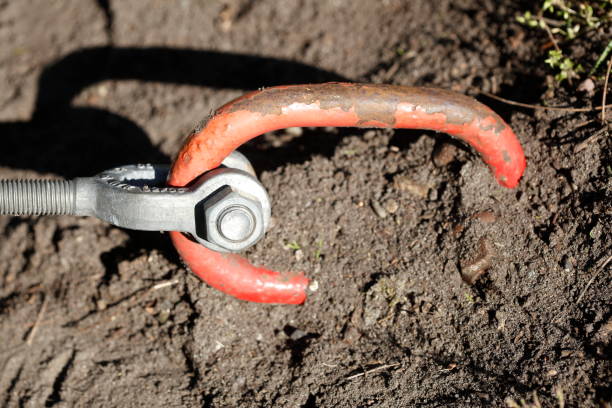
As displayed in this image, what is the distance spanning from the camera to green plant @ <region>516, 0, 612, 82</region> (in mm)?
2652

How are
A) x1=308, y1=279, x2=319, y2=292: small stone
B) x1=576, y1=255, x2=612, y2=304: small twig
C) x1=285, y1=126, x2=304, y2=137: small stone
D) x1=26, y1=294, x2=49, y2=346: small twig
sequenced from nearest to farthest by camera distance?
x1=576, y1=255, x2=612, y2=304: small twig → x1=308, y1=279, x2=319, y2=292: small stone → x1=26, y1=294, x2=49, y2=346: small twig → x1=285, y1=126, x2=304, y2=137: small stone

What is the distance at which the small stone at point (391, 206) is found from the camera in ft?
8.63

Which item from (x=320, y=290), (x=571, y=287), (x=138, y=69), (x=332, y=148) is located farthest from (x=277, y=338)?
(x=138, y=69)

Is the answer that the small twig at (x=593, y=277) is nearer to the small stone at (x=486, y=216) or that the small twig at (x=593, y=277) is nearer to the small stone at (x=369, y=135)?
the small stone at (x=486, y=216)

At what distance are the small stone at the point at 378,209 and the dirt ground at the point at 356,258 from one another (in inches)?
1.2

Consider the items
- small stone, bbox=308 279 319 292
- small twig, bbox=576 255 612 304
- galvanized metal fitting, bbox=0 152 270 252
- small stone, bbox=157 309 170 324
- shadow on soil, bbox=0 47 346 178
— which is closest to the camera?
galvanized metal fitting, bbox=0 152 270 252

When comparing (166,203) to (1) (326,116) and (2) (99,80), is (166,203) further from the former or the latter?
(2) (99,80)

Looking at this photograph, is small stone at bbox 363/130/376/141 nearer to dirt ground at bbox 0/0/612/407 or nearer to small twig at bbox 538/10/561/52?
dirt ground at bbox 0/0/612/407

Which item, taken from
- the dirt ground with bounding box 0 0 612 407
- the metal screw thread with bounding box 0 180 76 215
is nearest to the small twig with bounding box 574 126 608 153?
the dirt ground with bounding box 0 0 612 407

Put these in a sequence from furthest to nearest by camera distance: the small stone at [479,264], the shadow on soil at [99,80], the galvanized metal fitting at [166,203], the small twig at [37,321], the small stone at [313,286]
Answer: the shadow on soil at [99,80]
the small twig at [37,321]
the small stone at [313,286]
the small stone at [479,264]
the galvanized metal fitting at [166,203]

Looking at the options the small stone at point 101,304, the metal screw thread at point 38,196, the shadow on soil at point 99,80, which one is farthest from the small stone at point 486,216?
the small stone at point 101,304

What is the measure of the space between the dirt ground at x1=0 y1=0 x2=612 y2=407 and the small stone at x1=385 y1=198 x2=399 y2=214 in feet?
0.05

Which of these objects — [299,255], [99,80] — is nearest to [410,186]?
[299,255]

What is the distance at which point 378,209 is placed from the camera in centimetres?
264
